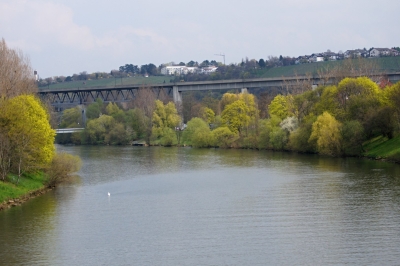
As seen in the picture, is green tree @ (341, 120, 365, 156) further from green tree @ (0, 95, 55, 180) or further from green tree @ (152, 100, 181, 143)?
green tree @ (152, 100, 181, 143)

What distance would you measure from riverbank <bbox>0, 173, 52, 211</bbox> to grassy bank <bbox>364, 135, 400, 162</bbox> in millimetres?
24991

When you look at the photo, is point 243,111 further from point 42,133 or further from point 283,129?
point 42,133

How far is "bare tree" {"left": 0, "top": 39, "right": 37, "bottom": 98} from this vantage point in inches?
1848

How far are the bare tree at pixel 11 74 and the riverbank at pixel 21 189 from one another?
691 cm

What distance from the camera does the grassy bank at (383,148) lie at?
49.1 m

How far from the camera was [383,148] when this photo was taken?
2053 inches

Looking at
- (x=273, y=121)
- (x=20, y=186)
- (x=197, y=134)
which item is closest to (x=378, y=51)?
(x=197, y=134)

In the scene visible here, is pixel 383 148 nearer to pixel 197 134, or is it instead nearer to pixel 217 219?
pixel 217 219

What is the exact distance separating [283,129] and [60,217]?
36.2 metres

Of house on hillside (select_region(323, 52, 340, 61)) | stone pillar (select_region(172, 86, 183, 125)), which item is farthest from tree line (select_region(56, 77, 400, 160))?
house on hillside (select_region(323, 52, 340, 61))

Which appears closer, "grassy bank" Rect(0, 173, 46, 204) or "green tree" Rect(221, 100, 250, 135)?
"grassy bank" Rect(0, 173, 46, 204)

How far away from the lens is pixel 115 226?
97.2 feet

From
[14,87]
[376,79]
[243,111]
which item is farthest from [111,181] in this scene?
[376,79]

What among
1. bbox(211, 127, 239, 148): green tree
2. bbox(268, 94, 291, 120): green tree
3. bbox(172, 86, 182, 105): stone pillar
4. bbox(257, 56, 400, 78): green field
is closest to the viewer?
bbox(268, 94, 291, 120): green tree
